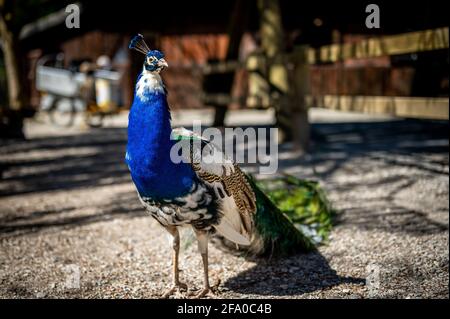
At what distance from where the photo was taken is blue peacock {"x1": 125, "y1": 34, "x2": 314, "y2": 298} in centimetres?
261

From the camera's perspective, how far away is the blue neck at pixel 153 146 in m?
2.61

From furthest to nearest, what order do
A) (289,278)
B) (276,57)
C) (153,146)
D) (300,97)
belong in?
(276,57) < (300,97) < (289,278) < (153,146)

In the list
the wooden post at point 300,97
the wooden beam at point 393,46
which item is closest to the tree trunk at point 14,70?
the wooden post at point 300,97

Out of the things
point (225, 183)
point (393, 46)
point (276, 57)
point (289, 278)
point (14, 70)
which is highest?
point (14, 70)

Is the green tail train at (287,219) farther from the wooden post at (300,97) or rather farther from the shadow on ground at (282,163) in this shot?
the wooden post at (300,97)

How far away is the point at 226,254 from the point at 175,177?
48.8 inches

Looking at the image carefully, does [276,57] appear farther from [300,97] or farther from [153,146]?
[153,146]

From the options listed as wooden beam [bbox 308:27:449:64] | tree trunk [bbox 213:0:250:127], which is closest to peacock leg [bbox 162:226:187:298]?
wooden beam [bbox 308:27:449:64]

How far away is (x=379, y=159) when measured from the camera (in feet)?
22.5

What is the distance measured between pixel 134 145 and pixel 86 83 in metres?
9.80

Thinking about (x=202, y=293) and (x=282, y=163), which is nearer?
(x=202, y=293)

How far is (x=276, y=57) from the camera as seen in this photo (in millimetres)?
7145

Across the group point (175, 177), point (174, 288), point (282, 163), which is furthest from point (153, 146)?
point (282, 163)
